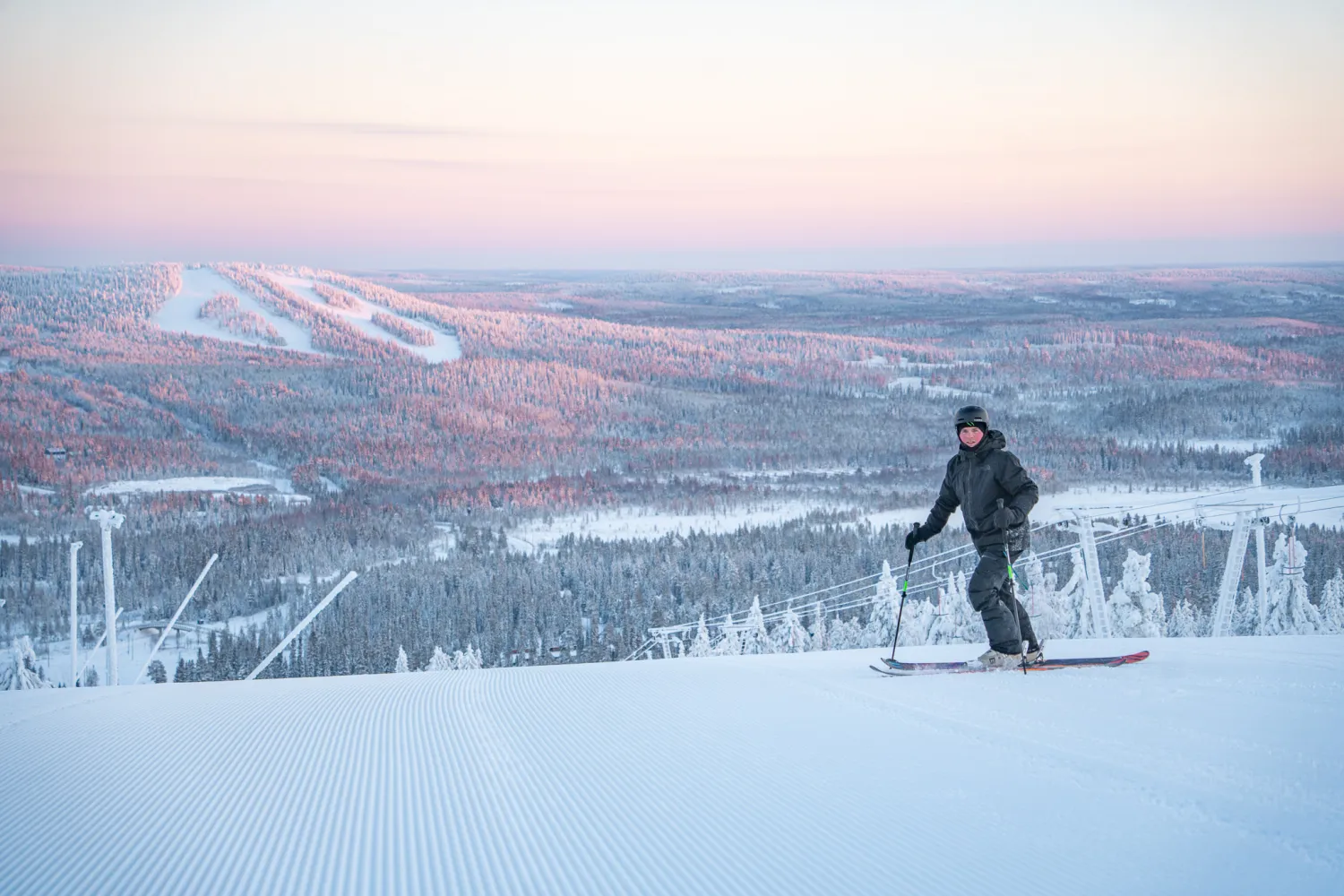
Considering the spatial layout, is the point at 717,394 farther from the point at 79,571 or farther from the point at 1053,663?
the point at 1053,663

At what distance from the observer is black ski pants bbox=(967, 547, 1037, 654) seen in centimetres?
621

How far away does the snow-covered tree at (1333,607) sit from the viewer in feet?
57.4

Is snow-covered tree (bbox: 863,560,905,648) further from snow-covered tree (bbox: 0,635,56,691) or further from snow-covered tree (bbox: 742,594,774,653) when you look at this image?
snow-covered tree (bbox: 0,635,56,691)

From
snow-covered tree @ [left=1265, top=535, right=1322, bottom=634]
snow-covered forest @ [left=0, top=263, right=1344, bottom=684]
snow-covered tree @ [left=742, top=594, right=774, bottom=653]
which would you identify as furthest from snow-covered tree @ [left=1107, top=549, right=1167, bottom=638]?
snow-covered tree @ [left=742, top=594, right=774, bottom=653]

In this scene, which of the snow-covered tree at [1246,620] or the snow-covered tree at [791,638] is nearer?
the snow-covered tree at [1246,620]

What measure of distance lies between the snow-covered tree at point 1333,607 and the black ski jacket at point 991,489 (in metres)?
13.4

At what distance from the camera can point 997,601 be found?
6.30m

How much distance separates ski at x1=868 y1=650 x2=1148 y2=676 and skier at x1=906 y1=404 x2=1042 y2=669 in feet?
0.38

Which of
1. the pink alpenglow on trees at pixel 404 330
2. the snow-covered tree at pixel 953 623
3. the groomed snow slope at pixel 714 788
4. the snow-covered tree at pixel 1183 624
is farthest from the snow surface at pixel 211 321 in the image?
the groomed snow slope at pixel 714 788

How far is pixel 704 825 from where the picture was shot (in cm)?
367

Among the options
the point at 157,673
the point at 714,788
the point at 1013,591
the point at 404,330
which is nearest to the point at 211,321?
the point at 404,330

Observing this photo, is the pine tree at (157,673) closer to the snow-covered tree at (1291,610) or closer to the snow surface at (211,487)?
the snow-covered tree at (1291,610)

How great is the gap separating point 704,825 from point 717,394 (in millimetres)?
142457

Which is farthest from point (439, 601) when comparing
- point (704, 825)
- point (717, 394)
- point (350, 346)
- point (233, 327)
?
point (233, 327)
